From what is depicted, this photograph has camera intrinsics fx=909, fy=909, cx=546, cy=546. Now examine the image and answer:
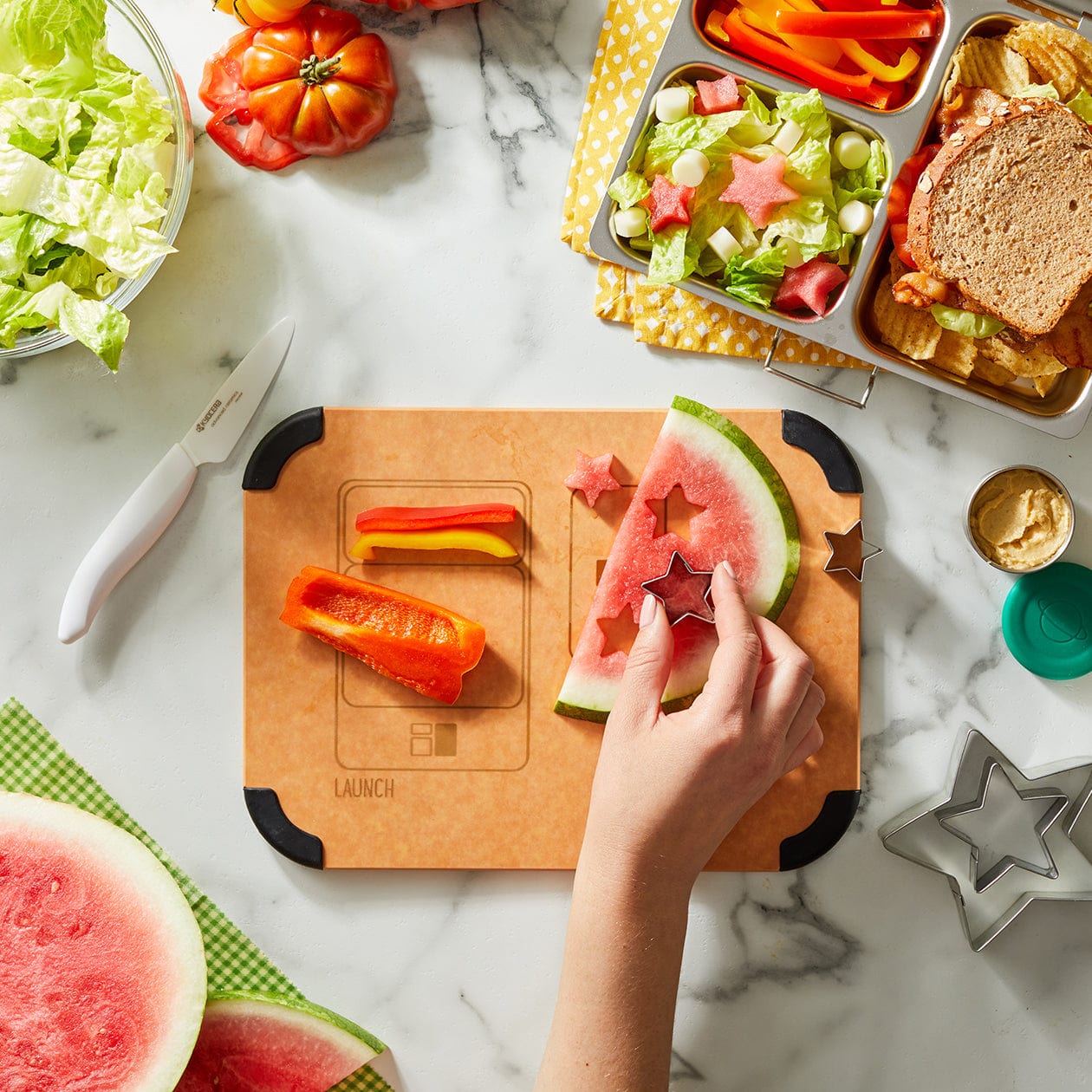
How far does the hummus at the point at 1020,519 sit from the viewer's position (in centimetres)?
149

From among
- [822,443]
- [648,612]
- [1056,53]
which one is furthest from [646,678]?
[1056,53]

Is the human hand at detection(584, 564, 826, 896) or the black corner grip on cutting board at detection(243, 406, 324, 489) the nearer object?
the human hand at detection(584, 564, 826, 896)

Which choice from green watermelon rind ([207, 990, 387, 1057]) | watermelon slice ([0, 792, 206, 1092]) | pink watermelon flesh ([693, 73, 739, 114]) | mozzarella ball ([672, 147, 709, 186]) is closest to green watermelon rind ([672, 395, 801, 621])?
mozzarella ball ([672, 147, 709, 186])

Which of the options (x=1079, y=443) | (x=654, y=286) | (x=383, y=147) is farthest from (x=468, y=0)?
(x=1079, y=443)

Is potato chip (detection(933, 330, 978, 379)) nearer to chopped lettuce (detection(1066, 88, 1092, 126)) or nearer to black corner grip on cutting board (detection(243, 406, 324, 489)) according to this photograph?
chopped lettuce (detection(1066, 88, 1092, 126))

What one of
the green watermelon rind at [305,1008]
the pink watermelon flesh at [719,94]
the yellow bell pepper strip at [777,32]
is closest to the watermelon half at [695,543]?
the pink watermelon flesh at [719,94]

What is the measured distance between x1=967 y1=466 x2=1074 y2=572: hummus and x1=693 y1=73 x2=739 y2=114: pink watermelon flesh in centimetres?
73

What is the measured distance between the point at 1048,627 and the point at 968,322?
544mm

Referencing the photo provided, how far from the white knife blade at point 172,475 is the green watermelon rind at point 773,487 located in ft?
2.26

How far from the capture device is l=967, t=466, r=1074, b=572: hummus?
1486 mm

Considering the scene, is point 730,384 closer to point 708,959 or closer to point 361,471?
point 361,471

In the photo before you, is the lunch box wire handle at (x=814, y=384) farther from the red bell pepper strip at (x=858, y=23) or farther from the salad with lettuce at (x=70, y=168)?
the salad with lettuce at (x=70, y=168)

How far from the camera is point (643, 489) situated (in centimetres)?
150

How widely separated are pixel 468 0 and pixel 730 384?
750mm
